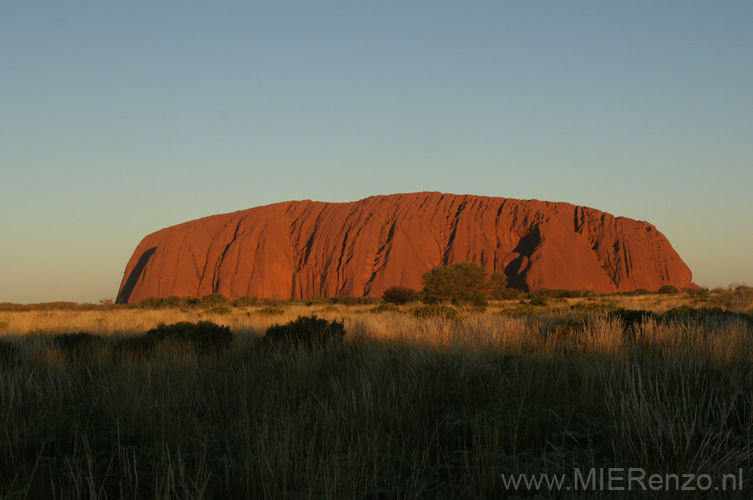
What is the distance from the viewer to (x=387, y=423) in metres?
4.30

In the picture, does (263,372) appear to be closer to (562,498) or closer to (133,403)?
(133,403)

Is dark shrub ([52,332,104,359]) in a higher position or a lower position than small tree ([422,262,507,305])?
lower

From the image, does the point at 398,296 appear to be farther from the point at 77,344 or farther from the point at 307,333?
the point at 77,344

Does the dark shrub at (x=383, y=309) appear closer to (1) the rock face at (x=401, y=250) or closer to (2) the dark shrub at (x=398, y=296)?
(2) the dark shrub at (x=398, y=296)

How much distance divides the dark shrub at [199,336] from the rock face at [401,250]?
5844 cm

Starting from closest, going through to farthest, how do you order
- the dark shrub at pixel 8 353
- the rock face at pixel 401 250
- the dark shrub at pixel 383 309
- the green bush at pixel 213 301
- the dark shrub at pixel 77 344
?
the dark shrub at pixel 8 353, the dark shrub at pixel 77 344, the dark shrub at pixel 383 309, the green bush at pixel 213 301, the rock face at pixel 401 250

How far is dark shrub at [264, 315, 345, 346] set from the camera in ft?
31.3

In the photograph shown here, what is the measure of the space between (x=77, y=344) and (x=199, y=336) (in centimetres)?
226

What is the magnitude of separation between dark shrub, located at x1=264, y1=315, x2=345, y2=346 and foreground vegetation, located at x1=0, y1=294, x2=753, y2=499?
5.48 ft

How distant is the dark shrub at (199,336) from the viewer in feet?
31.5

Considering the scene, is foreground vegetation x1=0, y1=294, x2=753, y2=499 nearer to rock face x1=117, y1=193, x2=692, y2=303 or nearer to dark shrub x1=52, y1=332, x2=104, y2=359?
dark shrub x1=52, y1=332, x2=104, y2=359

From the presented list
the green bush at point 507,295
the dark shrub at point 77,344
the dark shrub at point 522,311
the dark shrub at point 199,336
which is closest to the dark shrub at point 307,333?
the dark shrub at point 199,336

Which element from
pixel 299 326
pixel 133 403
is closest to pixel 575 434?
pixel 133 403

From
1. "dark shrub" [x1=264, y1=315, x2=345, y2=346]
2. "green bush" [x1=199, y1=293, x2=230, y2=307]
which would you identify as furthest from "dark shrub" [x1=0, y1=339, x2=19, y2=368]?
"green bush" [x1=199, y1=293, x2=230, y2=307]
